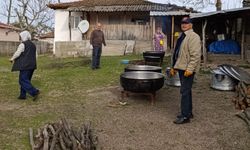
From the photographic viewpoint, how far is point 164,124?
6547mm

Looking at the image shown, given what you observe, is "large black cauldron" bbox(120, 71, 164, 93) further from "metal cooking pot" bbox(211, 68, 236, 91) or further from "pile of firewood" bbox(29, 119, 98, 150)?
"pile of firewood" bbox(29, 119, 98, 150)

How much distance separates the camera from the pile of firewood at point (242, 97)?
299 inches

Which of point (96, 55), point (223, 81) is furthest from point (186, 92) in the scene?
point (96, 55)

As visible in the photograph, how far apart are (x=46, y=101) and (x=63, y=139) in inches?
135

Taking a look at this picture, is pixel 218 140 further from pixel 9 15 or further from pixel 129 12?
pixel 9 15

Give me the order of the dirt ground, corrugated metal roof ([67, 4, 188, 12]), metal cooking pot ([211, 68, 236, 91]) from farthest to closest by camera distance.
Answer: corrugated metal roof ([67, 4, 188, 12]) < metal cooking pot ([211, 68, 236, 91]) < the dirt ground

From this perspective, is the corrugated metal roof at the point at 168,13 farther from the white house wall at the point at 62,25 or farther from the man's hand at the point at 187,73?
the man's hand at the point at 187,73

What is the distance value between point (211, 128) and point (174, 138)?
0.90 metres

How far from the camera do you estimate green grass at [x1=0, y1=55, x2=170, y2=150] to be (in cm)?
609

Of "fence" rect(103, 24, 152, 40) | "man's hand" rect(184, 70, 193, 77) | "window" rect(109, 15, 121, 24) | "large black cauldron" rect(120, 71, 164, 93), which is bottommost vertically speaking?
"large black cauldron" rect(120, 71, 164, 93)

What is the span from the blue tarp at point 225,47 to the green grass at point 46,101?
17.0 ft

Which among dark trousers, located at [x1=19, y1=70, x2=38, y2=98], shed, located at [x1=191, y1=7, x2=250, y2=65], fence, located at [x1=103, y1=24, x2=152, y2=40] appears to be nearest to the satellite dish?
fence, located at [x1=103, y1=24, x2=152, y2=40]

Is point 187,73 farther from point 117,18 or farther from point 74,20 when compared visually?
point 74,20

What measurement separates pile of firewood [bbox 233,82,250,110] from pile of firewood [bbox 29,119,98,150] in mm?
3684
